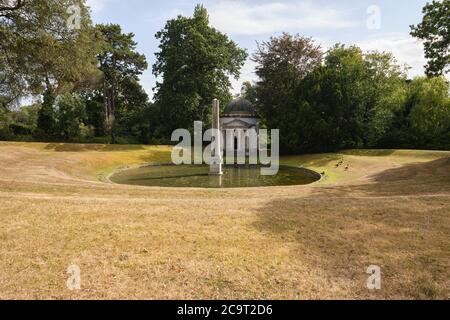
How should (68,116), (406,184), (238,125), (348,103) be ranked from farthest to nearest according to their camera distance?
1. (238,125)
2. (68,116)
3. (348,103)
4. (406,184)

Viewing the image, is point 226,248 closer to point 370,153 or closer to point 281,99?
point 370,153

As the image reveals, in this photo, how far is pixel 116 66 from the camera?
52.8 meters

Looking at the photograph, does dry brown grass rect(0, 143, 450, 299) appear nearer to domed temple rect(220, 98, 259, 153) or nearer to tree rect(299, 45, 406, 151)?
tree rect(299, 45, 406, 151)

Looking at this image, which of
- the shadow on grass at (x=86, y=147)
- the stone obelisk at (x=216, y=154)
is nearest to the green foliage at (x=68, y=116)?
the shadow on grass at (x=86, y=147)

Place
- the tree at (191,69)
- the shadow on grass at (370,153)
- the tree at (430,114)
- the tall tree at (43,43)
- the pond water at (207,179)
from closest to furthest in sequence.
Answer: the tall tree at (43,43) < the pond water at (207,179) < the shadow on grass at (370,153) < the tree at (430,114) < the tree at (191,69)

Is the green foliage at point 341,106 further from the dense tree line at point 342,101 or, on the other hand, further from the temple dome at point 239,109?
the temple dome at point 239,109

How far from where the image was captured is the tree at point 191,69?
43.1m

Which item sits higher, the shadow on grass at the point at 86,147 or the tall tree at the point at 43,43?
the tall tree at the point at 43,43

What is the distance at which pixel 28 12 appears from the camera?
1916 centimetres

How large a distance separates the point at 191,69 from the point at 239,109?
1000 centimetres

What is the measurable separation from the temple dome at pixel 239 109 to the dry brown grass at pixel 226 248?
3846cm

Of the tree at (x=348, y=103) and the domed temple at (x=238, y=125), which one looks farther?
the domed temple at (x=238, y=125)

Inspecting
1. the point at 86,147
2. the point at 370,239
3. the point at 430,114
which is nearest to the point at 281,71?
the point at 430,114

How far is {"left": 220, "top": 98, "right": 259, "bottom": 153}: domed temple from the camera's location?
4916cm
